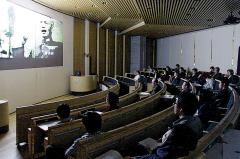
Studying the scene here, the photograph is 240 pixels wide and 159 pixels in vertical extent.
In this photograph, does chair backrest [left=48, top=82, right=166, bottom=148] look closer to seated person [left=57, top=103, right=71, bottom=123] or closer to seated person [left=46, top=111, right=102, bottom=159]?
seated person [left=57, top=103, right=71, bottom=123]

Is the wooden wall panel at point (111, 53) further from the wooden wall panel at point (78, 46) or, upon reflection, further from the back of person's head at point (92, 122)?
the back of person's head at point (92, 122)

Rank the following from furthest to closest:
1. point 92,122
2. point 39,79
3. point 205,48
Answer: point 205,48, point 39,79, point 92,122

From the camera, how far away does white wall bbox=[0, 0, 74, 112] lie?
7961 mm

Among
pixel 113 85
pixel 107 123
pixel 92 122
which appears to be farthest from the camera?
pixel 113 85

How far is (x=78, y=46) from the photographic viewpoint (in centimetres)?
1256

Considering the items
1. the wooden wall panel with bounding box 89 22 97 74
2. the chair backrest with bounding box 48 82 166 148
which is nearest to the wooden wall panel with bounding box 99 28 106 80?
the wooden wall panel with bounding box 89 22 97 74

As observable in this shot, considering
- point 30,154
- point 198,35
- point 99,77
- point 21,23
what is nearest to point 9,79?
point 21,23

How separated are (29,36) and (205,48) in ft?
30.1

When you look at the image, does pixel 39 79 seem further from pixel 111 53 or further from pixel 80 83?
pixel 111 53

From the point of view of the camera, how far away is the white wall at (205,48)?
12391 mm

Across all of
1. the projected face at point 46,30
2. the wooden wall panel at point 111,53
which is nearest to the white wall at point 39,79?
the projected face at point 46,30

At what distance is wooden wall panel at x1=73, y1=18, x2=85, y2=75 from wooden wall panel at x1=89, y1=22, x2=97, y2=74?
707mm

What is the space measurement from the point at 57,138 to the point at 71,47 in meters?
8.83

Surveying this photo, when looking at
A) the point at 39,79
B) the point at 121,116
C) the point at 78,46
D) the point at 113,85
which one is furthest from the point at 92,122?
the point at 78,46
